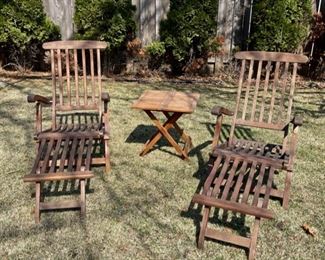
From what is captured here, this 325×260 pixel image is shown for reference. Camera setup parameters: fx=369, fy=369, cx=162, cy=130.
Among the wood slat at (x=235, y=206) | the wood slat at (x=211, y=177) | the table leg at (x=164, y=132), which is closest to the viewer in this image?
the wood slat at (x=235, y=206)

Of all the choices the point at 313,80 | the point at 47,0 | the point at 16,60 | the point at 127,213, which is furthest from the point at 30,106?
the point at 313,80

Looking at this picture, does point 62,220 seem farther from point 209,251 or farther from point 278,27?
point 278,27

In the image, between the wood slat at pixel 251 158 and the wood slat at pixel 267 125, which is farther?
the wood slat at pixel 267 125

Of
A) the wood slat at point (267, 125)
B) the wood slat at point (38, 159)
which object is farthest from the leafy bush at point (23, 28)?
the wood slat at point (267, 125)

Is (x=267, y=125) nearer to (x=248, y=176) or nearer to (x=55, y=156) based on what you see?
(x=248, y=176)

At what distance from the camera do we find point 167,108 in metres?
4.23

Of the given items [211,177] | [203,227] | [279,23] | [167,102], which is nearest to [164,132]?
[167,102]

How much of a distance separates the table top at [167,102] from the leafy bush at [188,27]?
3508mm

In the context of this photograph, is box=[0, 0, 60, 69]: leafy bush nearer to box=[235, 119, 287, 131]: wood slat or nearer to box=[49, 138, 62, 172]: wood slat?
box=[49, 138, 62, 172]: wood slat

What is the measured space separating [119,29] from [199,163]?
4.38 meters

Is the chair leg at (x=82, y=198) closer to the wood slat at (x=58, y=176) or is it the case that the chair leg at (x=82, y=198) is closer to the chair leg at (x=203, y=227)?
the wood slat at (x=58, y=176)

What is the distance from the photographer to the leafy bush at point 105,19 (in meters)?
7.86

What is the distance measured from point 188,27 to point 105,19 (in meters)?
1.79

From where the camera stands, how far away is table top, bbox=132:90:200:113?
423 cm
